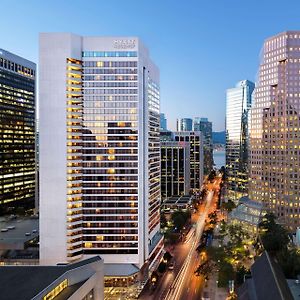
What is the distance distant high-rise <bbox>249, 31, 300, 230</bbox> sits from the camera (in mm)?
140875

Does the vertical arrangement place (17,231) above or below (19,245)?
above

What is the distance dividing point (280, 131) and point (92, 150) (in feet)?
270

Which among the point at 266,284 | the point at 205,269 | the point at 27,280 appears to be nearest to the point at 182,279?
the point at 205,269

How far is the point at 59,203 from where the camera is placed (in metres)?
92.1

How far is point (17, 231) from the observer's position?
108812mm

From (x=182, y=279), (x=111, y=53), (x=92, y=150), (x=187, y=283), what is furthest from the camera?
(x=92, y=150)

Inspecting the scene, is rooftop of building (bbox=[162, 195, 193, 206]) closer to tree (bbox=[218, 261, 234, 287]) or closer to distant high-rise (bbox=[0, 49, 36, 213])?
distant high-rise (bbox=[0, 49, 36, 213])

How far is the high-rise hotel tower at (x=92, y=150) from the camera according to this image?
9175cm

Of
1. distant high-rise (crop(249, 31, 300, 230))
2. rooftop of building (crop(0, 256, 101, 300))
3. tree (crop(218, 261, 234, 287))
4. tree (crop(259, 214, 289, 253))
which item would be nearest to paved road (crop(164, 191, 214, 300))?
tree (crop(218, 261, 234, 287))

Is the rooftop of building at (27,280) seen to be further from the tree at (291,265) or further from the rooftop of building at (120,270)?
the tree at (291,265)

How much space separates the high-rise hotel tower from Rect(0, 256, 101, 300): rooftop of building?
2570 cm

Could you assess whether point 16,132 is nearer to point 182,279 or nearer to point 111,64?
point 111,64

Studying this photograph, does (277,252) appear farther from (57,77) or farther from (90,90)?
(57,77)

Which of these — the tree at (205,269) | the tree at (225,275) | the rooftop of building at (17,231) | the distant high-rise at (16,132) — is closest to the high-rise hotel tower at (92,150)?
the rooftop of building at (17,231)
